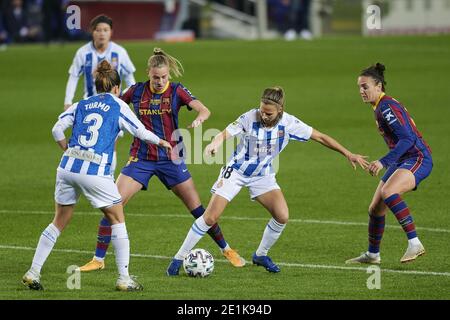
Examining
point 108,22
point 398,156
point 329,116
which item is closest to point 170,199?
point 108,22

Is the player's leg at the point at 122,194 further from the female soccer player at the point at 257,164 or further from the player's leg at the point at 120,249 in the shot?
the player's leg at the point at 120,249

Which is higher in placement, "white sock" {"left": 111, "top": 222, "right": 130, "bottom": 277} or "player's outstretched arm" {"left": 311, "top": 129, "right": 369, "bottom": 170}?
"player's outstretched arm" {"left": 311, "top": 129, "right": 369, "bottom": 170}

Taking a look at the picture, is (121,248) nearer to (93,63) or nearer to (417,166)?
(417,166)

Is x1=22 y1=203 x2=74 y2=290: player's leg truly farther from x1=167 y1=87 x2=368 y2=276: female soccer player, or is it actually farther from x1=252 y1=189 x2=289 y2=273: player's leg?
x1=252 y1=189 x2=289 y2=273: player's leg

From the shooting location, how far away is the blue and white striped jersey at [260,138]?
11078mm

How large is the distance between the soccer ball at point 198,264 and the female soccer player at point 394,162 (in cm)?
168

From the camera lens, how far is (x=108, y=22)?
14641 mm

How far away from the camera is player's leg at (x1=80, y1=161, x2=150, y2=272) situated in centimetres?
1133

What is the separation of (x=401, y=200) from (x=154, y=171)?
266 centimetres

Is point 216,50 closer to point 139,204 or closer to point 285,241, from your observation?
point 139,204

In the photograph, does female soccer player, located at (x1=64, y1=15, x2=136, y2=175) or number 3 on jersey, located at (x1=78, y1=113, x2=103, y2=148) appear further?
female soccer player, located at (x1=64, y1=15, x2=136, y2=175)

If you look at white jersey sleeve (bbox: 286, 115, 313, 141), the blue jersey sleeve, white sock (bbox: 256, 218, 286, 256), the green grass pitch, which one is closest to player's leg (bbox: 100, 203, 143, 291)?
the green grass pitch

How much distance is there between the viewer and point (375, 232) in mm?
11766

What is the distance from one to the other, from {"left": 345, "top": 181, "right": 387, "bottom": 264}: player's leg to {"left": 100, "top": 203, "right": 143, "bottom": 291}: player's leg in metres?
2.76
